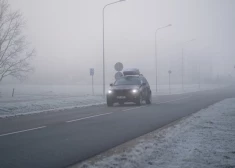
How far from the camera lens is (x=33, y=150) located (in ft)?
22.7

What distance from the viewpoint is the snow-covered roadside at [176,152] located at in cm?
544

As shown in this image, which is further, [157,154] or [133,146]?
[133,146]

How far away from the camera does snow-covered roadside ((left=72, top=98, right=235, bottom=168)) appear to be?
17.8 ft

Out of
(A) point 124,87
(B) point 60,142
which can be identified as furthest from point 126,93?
(B) point 60,142

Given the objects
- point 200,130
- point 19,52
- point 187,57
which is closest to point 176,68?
point 187,57

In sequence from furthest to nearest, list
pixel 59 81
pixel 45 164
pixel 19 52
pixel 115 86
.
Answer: pixel 59 81, pixel 19 52, pixel 115 86, pixel 45 164

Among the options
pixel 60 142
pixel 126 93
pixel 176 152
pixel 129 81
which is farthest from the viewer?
pixel 129 81

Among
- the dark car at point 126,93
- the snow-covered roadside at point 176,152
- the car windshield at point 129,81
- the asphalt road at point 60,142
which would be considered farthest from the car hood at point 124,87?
the snow-covered roadside at point 176,152

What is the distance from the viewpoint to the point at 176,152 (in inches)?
249

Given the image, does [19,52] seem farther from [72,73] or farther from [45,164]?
[72,73]

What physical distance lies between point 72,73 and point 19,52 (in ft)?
308

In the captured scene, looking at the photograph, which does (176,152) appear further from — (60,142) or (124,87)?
(124,87)

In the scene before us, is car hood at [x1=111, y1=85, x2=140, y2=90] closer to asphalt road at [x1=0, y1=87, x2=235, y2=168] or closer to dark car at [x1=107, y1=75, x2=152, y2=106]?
dark car at [x1=107, y1=75, x2=152, y2=106]

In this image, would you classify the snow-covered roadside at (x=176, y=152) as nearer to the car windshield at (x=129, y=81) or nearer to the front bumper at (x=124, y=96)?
the front bumper at (x=124, y=96)
